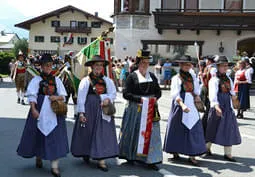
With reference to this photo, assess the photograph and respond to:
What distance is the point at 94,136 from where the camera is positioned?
604 centimetres

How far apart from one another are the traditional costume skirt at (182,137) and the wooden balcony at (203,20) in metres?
18.0

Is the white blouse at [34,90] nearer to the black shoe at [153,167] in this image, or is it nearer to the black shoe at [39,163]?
the black shoe at [39,163]

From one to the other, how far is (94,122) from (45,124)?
2.59ft

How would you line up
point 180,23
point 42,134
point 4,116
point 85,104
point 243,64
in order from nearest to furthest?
point 42,134, point 85,104, point 4,116, point 243,64, point 180,23

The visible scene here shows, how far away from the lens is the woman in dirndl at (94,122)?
6.04 metres

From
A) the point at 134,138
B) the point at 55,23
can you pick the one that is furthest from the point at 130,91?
the point at 55,23

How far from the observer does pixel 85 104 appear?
6113 mm

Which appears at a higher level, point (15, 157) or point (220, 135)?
point (220, 135)

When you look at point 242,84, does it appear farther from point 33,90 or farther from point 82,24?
point 82,24

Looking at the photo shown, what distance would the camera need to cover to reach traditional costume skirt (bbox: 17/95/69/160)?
18.7 feet

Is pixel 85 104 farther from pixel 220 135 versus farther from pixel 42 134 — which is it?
pixel 220 135

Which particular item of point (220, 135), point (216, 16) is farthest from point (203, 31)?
point (220, 135)

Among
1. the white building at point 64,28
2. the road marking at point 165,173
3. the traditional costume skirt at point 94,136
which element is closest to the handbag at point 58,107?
the traditional costume skirt at point 94,136

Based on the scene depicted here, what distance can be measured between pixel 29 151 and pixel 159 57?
1931cm
